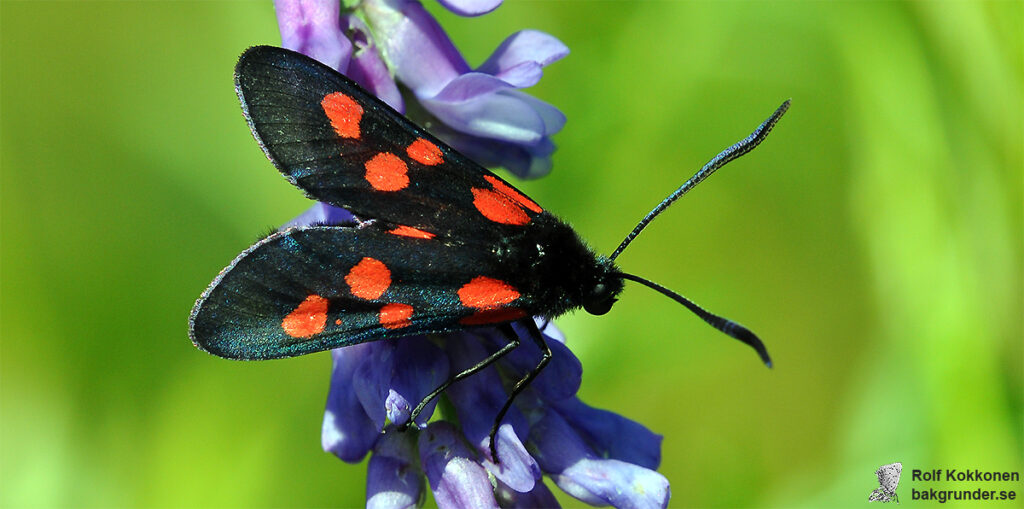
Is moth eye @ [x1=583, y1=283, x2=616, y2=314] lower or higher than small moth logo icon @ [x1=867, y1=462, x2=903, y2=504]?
lower

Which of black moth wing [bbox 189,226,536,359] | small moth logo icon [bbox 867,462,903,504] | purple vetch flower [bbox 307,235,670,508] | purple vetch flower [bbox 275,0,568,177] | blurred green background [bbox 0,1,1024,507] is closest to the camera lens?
black moth wing [bbox 189,226,536,359]

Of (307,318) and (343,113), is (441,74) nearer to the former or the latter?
(343,113)

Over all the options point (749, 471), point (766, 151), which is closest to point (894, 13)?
point (766, 151)

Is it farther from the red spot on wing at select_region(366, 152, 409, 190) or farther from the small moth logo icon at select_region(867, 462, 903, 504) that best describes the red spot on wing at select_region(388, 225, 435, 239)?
the small moth logo icon at select_region(867, 462, 903, 504)

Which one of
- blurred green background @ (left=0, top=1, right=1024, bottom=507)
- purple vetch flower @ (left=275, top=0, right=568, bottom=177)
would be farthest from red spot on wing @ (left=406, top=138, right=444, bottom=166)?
blurred green background @ (left=0, top=1, right=1024, bottom=507)

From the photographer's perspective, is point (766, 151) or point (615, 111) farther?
point (766, 151)

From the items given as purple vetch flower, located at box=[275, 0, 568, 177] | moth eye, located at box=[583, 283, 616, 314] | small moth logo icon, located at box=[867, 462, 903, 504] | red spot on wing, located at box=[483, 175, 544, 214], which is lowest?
moth eye, located at box=[583, 283, 616, 314]

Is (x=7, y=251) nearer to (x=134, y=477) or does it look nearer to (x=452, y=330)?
(x=134, y=477)
